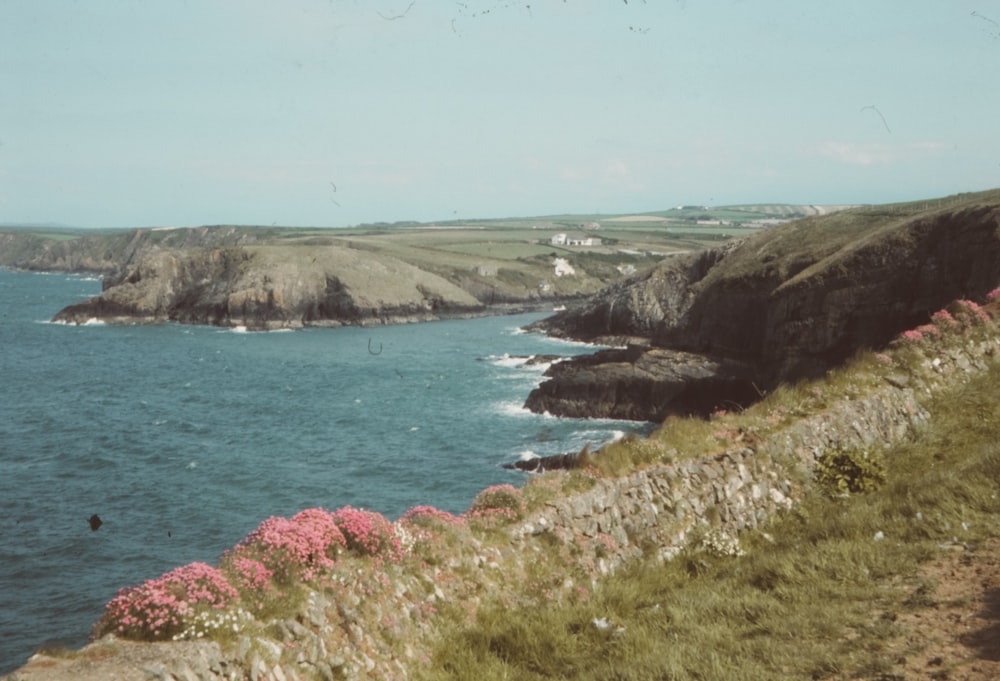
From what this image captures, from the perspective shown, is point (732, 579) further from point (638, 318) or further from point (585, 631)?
point (638, 318)

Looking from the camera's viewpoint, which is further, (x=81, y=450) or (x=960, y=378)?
(x=81, y=450)

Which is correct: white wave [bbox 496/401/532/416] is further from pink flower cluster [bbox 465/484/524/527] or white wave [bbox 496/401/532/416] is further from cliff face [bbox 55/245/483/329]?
cliff face [bbox 55/245/483/329]

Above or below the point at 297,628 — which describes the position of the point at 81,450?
below

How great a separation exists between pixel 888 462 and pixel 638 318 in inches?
2802

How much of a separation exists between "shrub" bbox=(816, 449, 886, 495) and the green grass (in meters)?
0.16

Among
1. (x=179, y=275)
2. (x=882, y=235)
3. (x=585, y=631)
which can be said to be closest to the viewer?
(x=585, y=631)

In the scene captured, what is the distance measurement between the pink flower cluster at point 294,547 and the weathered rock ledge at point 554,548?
447 mm

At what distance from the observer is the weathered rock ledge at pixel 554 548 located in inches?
295

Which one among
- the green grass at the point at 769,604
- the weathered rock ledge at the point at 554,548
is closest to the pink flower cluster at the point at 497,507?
the weathered rock ledge at the point at 554,548

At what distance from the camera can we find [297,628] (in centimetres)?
839

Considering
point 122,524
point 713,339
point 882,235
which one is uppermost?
point 882,235

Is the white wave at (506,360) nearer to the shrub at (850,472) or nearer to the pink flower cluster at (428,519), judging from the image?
the shrub at (850,472)

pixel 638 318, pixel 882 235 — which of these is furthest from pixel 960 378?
pixel 638 318

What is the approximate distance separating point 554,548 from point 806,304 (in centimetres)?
4871
